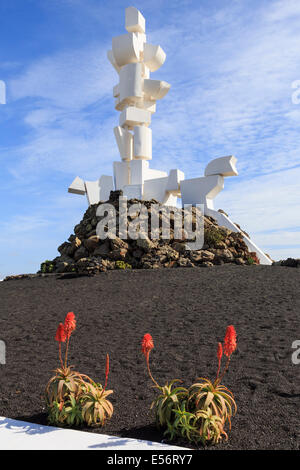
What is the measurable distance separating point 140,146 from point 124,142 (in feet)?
3.92

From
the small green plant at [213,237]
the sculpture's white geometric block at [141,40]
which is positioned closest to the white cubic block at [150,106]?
the sculpture's white geometric block at [141,40]

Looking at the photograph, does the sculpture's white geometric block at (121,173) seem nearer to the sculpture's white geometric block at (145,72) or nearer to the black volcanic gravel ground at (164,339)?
the sculpture's white geometric block at (145,72)

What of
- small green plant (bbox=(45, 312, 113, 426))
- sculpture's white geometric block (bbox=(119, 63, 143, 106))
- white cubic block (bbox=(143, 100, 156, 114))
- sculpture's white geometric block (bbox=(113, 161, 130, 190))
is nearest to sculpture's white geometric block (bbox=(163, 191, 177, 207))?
sculpture's white geometric block (bbox=(113, 161, 130, 190))

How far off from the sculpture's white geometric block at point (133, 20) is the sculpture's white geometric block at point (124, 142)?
6.14 metres

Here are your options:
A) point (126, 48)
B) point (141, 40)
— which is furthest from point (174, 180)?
point (141, 40)

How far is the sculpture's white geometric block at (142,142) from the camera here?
71.8 ft

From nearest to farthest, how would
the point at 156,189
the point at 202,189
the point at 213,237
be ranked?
the point at 213,237
the point at 202,189
the point at 156,189

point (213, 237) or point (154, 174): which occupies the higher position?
point (154, 174)

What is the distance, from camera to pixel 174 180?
21.2 m

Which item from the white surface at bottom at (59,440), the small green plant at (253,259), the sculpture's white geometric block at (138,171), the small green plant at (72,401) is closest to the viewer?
the white surface at bottom at (59,440)

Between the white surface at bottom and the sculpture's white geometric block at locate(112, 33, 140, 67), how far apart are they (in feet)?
71.3

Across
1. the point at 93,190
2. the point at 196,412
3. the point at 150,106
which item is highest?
the point at 150,106

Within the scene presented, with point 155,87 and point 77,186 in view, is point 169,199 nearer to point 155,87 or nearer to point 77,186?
point 77,186

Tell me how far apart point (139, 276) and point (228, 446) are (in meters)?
9.77
